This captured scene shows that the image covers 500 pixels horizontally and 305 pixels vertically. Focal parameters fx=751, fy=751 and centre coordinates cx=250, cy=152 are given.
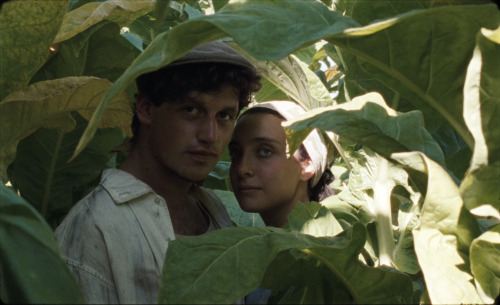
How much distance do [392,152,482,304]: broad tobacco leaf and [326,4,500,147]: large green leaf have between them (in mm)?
148

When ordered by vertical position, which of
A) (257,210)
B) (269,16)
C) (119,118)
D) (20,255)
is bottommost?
(257,210)

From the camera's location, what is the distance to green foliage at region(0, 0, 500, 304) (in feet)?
2.95

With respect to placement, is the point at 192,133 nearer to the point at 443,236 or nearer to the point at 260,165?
the point at 260,165

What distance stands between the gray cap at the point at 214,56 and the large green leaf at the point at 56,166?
0.99 feet

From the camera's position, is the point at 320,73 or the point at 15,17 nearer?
the point at 15,17

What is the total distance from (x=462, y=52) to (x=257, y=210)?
0.88m

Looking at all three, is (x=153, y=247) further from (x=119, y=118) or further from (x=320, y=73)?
(x=320, y=73)

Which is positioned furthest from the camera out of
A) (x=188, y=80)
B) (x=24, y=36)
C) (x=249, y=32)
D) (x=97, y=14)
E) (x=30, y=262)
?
(x=188, y=80)

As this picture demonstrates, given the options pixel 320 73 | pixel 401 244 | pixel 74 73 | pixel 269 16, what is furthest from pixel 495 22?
pixel 320 73

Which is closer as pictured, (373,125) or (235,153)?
(373,125)

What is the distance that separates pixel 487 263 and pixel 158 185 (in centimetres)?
81

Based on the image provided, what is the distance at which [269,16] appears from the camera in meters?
0.98

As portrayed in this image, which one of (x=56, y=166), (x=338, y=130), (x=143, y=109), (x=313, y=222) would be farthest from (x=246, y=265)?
(x=56, y=166)

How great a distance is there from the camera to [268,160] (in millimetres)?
1931
